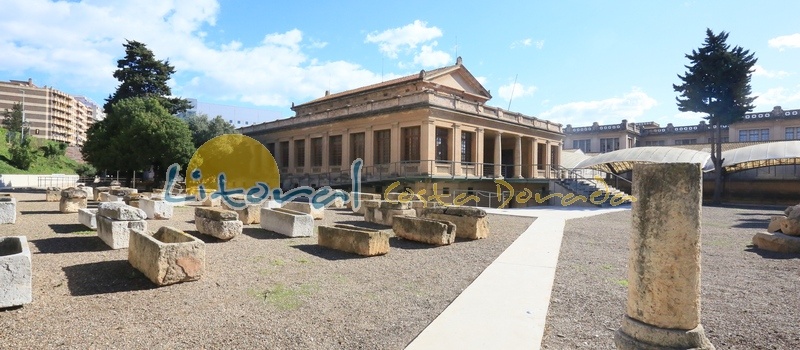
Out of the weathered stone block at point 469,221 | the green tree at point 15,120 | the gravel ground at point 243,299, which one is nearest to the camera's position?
the gravel ground at point 243,299

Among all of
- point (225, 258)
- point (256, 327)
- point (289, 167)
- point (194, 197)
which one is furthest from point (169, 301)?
point (289, 167)

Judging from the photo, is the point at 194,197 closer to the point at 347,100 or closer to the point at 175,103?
the point at 347,100

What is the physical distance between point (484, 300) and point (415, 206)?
10859mm

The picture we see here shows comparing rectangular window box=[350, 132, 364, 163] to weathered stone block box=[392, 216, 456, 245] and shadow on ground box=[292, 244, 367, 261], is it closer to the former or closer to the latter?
weathered stone block box=[392, 216, 456, 245]

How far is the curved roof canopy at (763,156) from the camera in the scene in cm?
2816

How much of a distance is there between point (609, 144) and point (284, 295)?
5888cm

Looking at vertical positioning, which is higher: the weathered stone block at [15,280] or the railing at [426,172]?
the railing at [426,172]

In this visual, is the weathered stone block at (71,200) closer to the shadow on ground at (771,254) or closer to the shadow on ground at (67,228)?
the shadow on ground at (67,228)

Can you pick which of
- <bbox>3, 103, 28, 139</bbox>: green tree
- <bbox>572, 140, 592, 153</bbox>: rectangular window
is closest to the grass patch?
<bbox>572, 140, 592, 153</bbox>: rectangular window

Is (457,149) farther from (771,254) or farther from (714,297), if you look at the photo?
(714,297)

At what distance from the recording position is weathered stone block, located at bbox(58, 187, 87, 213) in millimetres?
14984

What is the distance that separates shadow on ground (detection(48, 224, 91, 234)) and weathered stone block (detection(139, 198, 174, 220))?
2205mm

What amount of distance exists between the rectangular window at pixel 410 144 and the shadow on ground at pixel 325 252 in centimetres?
1671

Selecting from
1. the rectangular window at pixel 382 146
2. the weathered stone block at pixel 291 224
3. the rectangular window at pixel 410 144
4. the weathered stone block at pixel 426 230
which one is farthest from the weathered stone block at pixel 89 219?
the rectangular window at pixel 382 146
